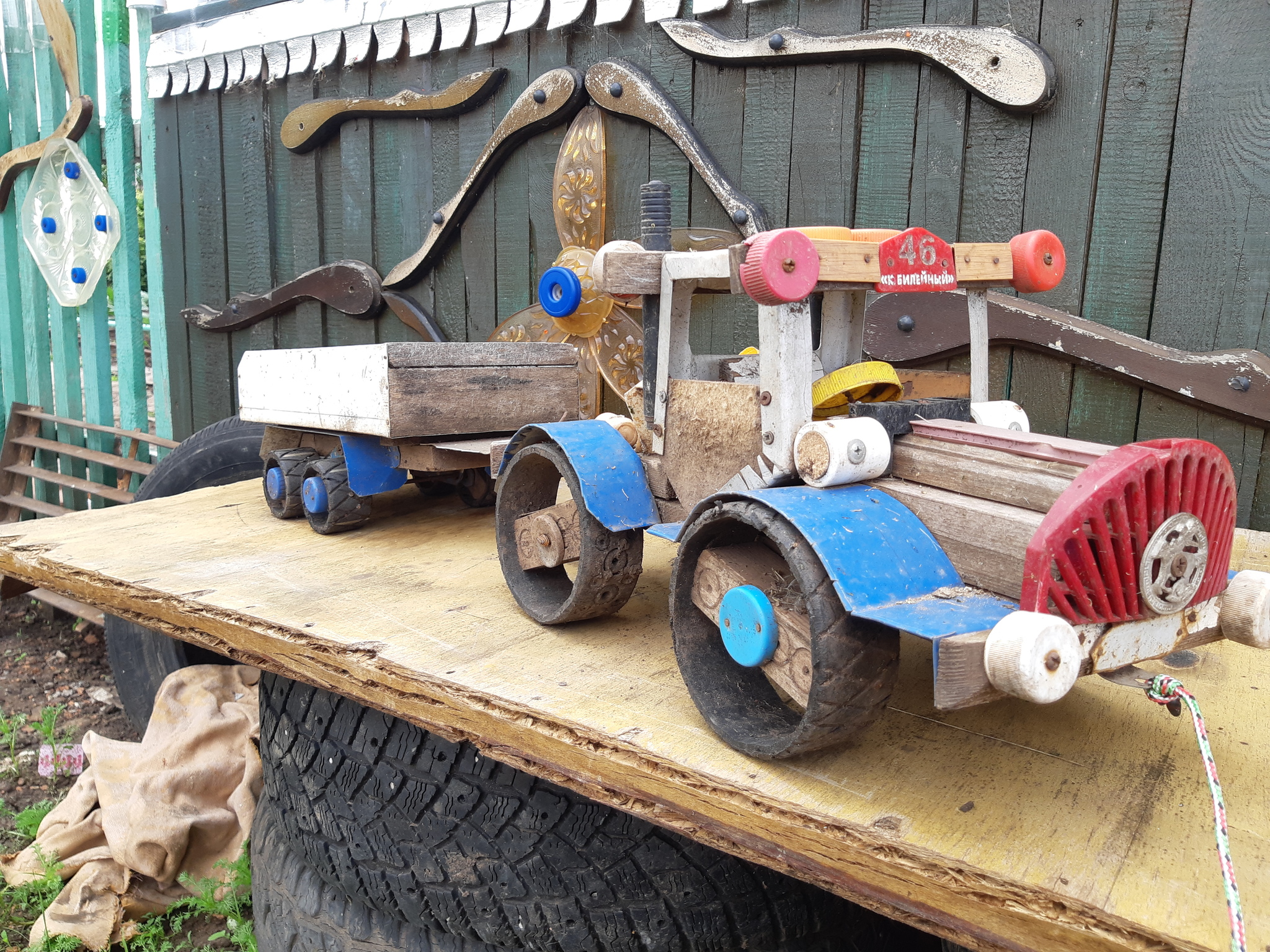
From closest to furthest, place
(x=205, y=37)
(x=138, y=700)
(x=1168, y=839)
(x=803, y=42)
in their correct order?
(x=1168, y=839), (x=803, y=42), (x=138, y=700), (x=205, y=37)

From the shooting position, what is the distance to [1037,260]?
3.96ft

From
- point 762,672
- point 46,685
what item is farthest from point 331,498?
point 46,685

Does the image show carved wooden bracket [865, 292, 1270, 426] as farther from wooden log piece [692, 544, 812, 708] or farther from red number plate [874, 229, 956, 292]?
wooden log piece [692, 544, 812, 708]

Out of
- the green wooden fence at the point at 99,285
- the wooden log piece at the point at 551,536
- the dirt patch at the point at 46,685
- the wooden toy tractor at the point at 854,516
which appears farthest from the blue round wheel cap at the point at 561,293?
the green wooden fence at the point at 99,285

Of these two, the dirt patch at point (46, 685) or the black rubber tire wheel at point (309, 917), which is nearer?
the black rubber tire wheel at point (309, 917)

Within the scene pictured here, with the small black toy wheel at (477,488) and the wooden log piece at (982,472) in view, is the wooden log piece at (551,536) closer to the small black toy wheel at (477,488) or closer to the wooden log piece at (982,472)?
the wooden log piece at (982,472)

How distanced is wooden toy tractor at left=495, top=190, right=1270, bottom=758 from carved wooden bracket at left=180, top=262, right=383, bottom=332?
72.6 inches

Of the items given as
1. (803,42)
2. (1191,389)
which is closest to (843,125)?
(803,42)

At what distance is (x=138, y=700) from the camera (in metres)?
2.74

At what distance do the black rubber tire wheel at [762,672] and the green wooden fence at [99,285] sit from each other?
3.22 meters

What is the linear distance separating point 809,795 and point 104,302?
12.6 ft

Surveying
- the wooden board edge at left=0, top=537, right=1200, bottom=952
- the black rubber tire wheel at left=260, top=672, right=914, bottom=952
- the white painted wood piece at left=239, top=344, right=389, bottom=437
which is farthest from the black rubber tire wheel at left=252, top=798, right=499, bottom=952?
the white painted wood piece at left=239, top=344, right=389, bottom=437

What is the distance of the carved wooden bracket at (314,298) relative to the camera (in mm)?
2998

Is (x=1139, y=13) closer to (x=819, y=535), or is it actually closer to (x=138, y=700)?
(x=819, y=535)
